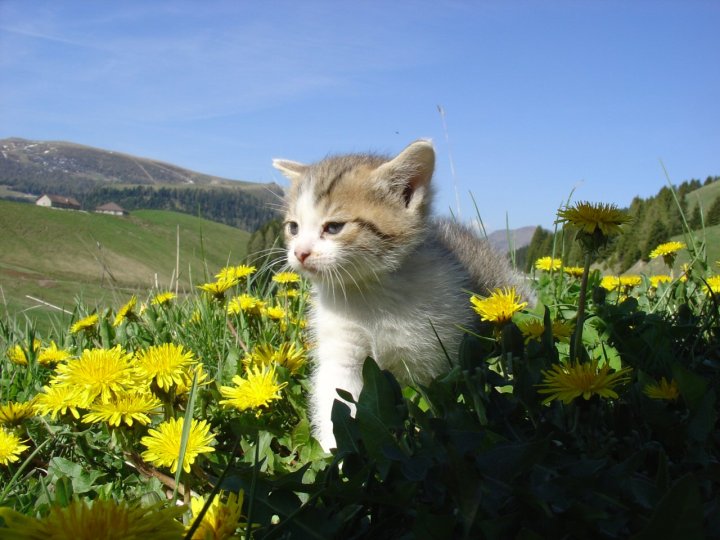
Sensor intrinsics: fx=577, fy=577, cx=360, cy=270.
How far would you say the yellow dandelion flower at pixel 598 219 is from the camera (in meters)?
1.42

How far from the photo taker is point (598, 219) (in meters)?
1.43

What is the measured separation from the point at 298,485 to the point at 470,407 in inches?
19.2

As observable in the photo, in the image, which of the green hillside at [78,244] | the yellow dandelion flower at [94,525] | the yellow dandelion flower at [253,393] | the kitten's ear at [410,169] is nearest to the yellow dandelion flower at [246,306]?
the kitten's ear at [410,169]

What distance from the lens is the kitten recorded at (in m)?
2.39

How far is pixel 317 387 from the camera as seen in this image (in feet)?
7.60

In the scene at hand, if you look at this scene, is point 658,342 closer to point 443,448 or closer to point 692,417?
point 692,417

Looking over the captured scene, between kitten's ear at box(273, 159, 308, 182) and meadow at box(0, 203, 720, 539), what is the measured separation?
1.15 m

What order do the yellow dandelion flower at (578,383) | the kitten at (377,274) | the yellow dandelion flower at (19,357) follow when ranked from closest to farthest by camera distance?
the yellow dandelion flower at (578,383)
the kitten at (377,274)
the yellow dandelion flower at (19,357)

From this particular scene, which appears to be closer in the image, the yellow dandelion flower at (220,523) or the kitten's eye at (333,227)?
the yellow dandelion flower at (220,523)

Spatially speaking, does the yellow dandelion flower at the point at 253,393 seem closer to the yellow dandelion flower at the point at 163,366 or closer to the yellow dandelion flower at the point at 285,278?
the yellow dandelion flower at the point at 163,366

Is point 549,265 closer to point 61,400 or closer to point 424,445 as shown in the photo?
point 424,445

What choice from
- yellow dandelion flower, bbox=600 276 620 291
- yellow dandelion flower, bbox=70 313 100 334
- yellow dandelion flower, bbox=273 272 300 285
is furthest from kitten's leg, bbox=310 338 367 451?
yellow dandelion flower, bbox=600 276 620 291

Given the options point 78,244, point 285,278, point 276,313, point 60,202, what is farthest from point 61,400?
point 60,202

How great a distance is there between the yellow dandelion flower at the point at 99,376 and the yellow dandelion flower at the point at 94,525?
2.30 feet
